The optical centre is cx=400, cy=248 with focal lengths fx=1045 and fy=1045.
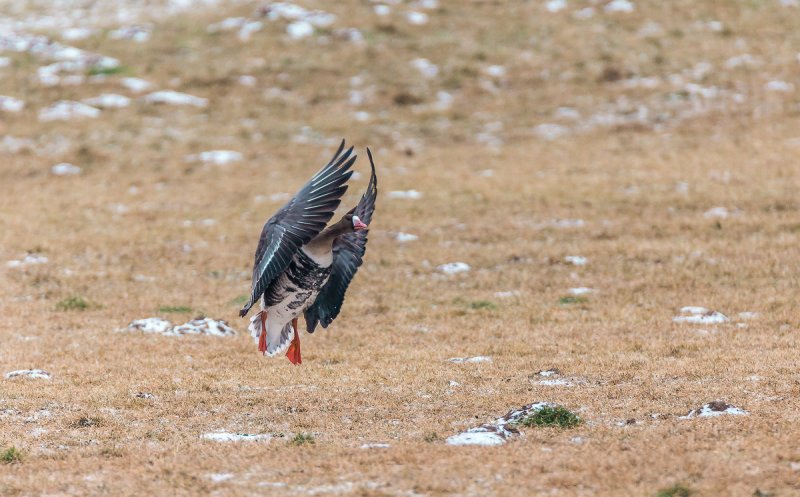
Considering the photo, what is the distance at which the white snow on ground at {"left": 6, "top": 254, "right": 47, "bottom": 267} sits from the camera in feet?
83.1

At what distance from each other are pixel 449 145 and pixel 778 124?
1178 cm

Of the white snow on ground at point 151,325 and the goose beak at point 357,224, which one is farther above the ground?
the goose beak at point 357,224

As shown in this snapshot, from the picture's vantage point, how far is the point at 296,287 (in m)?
14.9

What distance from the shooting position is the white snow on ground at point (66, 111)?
40.6 meters

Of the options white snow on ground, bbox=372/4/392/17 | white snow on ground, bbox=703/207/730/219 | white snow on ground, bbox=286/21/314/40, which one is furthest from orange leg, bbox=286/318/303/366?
white snow on ground, bbox=372/4/392/17

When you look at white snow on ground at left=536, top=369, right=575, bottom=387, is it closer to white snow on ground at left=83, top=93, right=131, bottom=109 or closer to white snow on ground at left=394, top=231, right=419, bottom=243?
Answer: white snow on ground at left=394, top=231, right=419, bottom=243

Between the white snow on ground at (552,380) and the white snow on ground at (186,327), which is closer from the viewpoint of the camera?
the white snow on ground at (552,380)

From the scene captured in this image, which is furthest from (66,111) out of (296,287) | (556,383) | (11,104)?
(556,383)

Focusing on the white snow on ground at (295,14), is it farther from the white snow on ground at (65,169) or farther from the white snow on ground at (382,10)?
the white snow on ground at (65,169)

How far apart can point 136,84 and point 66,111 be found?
369cm

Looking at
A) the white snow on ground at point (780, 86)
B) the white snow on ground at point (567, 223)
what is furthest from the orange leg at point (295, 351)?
the white snow on ground at point (780, 86)

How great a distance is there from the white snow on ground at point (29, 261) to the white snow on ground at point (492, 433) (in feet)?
53.2

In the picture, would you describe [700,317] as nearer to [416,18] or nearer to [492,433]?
[492,433]

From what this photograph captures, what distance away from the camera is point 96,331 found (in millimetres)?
19438
